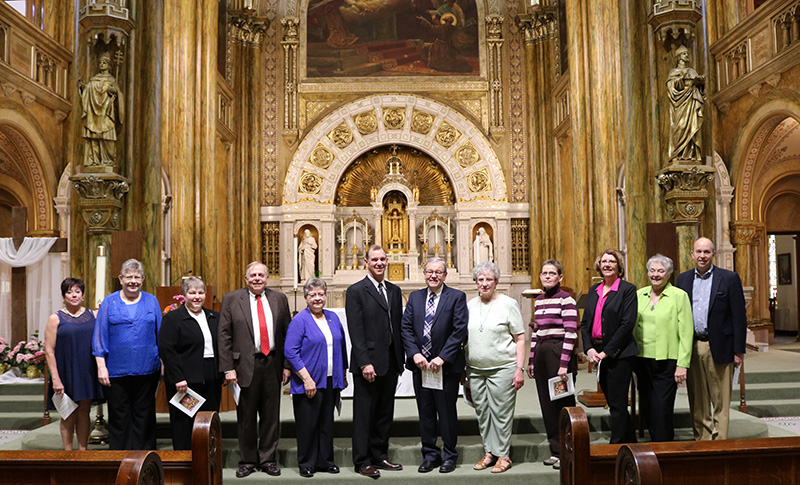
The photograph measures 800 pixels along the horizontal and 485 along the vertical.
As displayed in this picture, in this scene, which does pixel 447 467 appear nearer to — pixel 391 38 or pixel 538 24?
pixel 538 24

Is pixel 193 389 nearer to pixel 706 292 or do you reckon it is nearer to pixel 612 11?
pixel 706 292

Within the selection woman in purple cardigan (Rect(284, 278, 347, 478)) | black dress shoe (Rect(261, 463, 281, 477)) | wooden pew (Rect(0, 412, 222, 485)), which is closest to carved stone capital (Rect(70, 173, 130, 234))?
woman in purple cardigan (Rect(284, 278, 347, 478))

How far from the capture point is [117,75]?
792 centimetres

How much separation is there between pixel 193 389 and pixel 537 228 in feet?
43.9

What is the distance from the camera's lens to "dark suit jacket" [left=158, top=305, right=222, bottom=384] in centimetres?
542

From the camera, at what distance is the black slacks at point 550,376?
575cm

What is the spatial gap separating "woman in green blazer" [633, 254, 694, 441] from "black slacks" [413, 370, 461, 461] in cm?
153

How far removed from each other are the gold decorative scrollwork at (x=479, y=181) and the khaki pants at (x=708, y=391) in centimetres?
A: 1248

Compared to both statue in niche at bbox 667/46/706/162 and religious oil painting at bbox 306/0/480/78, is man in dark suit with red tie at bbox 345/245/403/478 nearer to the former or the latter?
statue in niche at bbox 667/46/706/162

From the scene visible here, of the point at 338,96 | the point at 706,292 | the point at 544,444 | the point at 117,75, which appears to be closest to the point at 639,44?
the point at 706,292

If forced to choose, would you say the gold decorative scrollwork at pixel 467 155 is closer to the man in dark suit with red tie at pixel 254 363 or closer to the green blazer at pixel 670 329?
the green blazer at pixel 670 329

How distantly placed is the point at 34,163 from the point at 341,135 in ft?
24.7

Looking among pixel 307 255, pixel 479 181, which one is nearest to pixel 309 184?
pixel 307 255

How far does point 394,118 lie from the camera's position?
60.6 ft
